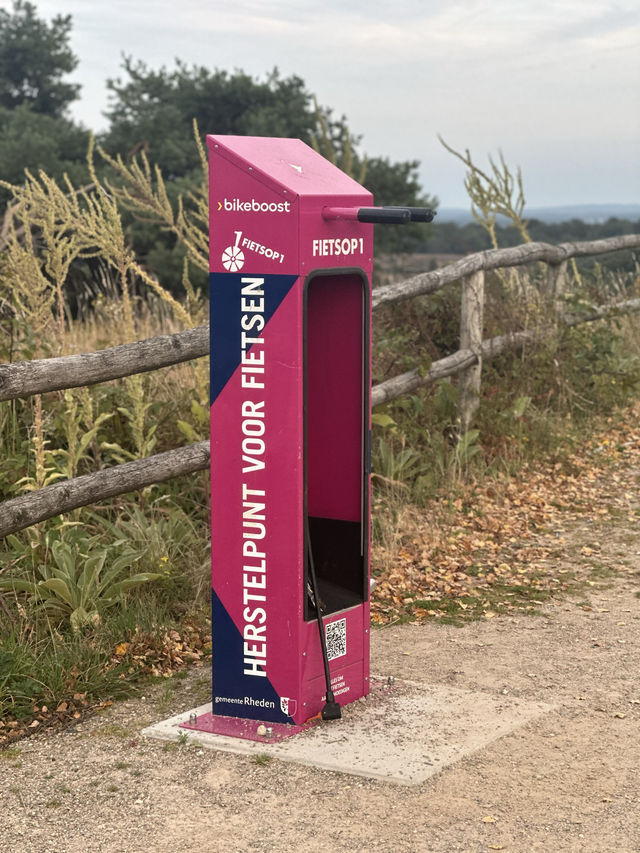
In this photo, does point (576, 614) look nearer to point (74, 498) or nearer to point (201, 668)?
point (201, 668)

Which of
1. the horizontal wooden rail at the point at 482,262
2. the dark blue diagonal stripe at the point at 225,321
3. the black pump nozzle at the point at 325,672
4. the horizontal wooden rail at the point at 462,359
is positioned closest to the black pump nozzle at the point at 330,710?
the black pump nozzle at the point at 325,672

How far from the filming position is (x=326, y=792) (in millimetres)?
3520

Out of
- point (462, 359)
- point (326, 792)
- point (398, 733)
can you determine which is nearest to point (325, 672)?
Answer: point (398, 733)

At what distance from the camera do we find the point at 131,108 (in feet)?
86.1

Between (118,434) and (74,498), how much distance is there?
1.69m

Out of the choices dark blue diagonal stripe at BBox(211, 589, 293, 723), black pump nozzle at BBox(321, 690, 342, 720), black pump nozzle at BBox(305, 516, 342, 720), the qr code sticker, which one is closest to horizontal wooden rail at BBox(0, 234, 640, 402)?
dark blue diagonal stripe at BBox(211, 589, 293, 723)

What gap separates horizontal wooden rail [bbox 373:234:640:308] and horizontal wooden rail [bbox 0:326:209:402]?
6.03 feet

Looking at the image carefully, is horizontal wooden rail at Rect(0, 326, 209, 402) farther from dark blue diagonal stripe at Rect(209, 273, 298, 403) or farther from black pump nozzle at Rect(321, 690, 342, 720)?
black pump nozzle at Rect(321, 690, 342, 720)

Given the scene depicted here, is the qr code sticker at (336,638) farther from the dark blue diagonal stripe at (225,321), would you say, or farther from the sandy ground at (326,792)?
the dark blue diagonal stripe at (225,321)

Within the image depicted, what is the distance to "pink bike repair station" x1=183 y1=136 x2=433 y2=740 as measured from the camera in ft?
12.5

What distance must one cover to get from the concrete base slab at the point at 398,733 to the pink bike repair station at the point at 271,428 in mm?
74

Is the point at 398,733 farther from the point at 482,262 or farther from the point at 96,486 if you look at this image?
the point at 482,262

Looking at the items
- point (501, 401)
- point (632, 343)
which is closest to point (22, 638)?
point (501, 401)

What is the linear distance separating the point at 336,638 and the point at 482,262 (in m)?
4.89
